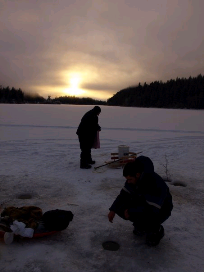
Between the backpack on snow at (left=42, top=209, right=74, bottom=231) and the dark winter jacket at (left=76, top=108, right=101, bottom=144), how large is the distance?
11.1ft

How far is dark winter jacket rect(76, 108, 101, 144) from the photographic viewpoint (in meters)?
6.41

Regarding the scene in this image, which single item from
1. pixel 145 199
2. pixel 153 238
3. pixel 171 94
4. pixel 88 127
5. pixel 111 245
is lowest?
pixel 111 245

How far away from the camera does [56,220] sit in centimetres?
309

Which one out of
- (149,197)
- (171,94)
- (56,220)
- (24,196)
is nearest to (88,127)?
(24,196)

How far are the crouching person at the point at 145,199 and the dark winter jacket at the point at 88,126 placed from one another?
11.8 ft

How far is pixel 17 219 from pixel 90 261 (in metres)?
1.08

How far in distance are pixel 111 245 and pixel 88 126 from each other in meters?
3.80

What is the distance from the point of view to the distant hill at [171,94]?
87688 mm

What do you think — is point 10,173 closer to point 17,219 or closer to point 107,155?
point 17,219

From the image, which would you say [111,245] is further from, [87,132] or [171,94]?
[171,94]

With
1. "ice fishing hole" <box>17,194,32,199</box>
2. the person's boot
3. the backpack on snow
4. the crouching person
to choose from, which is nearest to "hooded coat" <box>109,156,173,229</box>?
the crouching person

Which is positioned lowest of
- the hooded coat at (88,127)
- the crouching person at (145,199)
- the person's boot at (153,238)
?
the person's boot at (153,238)

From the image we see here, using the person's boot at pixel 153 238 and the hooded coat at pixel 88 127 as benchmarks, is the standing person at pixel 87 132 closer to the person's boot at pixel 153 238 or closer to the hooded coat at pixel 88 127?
the hooded coat at pixel 88 127

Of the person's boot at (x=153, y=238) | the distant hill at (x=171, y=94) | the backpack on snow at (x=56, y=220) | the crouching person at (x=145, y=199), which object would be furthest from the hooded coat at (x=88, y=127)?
the distant hill at (x=171, y=94)
